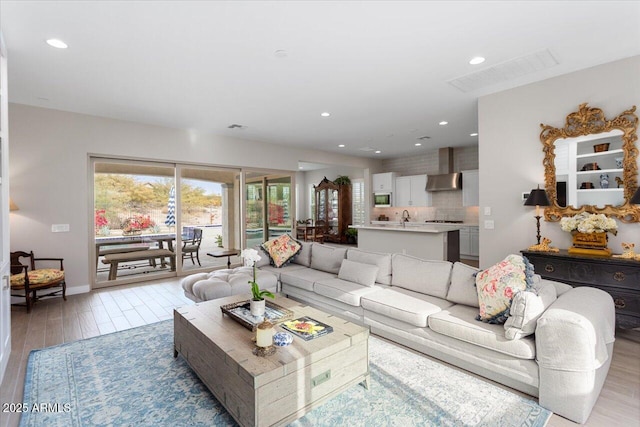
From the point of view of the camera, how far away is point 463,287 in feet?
9.55

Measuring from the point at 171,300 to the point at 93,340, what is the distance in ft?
4.52

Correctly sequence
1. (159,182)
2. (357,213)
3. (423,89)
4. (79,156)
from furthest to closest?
(357,213)
(159,182)
(79,156)
(423,89)

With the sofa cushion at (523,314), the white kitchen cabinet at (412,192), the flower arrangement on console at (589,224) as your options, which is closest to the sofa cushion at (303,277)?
the sofa cushion at (523,314)

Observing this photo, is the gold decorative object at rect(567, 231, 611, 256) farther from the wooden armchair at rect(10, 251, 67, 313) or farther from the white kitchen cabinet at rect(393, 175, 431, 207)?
the wooden armchair at rect(10, 251, 67, 313)

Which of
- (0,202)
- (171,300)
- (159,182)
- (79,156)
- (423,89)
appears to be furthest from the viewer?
(159,182)

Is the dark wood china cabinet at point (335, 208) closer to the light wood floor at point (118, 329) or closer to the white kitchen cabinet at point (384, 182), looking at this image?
the white kitchen cabinet at point (384, 182)

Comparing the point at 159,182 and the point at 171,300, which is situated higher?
the point at 159,182

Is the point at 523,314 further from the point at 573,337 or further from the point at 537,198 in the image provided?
the point at 537,198

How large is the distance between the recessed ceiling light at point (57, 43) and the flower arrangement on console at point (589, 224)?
17.5 feet

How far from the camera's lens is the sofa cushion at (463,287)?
2.83 m

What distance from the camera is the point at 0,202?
Answer: 2646 millimetres

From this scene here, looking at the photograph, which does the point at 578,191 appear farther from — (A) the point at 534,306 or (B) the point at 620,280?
(A) the point at 534,306

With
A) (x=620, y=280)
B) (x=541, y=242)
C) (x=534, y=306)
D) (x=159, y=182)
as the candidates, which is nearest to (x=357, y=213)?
(x=159, y=182)

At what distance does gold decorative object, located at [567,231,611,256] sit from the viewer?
329 cm
